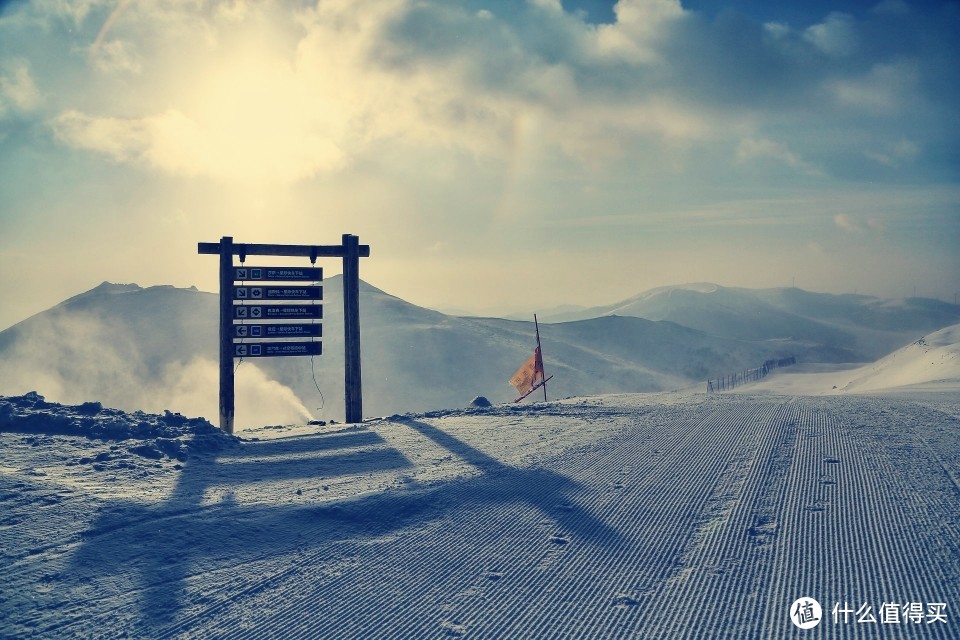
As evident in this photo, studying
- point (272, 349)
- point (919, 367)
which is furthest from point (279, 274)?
point (919, 367)

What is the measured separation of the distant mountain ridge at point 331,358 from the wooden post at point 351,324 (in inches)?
572

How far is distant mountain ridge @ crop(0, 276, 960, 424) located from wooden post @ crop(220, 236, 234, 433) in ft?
48.8

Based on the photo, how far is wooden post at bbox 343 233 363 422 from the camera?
15.3 metres

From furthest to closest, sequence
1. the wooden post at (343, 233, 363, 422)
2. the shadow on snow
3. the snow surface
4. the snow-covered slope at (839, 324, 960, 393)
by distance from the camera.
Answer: the snow surface
the snow-covered slope at (839, 324, 960, 393)
the wooden post at (343, 233, 363, 422)
the shadow on snow

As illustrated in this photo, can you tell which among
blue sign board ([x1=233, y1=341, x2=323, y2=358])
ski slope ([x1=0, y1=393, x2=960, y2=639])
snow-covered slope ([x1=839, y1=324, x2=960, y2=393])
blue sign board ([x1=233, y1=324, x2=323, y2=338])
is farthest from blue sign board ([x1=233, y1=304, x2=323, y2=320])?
snow-covered slope ([x1=839, y1=324, x2=960, y2=393])

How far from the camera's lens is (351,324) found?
1543 cm

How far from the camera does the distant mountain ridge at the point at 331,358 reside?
43.8 meters

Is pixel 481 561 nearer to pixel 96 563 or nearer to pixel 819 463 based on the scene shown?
pixel 96 563

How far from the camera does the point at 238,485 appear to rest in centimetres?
836

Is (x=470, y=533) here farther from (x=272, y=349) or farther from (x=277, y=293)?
(x=277, y=293)

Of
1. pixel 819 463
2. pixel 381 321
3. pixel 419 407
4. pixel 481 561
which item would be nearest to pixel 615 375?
pixel 419 407

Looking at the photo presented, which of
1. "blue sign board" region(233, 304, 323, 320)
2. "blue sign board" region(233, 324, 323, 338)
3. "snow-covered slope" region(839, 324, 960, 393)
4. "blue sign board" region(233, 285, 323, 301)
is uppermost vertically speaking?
"blue sign board" region(233, 285, 323, 301)

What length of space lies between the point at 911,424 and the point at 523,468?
286 inches

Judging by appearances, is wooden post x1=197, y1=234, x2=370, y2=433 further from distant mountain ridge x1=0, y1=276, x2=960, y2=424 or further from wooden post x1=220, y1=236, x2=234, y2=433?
distant mountain ridge x1=0, y1=276, x2=960, y2=424
